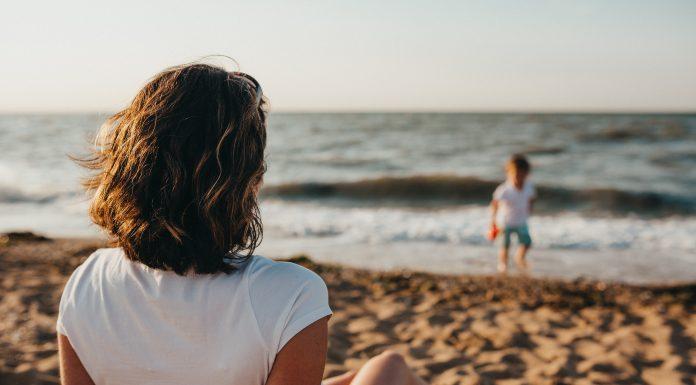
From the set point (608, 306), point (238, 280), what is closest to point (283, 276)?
point (238, 280)

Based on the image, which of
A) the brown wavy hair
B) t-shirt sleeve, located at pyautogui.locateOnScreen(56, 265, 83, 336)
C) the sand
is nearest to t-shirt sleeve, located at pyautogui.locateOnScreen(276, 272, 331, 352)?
the brown wavy hair

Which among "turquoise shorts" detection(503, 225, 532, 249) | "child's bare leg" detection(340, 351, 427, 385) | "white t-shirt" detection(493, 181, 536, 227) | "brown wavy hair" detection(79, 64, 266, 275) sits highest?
"brown wavy hair" detection(79, 64, 266, 275)

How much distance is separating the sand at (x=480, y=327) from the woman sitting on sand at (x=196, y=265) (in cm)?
247

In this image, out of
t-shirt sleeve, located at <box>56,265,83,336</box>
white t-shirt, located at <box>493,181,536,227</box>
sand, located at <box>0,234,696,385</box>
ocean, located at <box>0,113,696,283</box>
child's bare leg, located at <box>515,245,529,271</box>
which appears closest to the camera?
t-shirt sleeve, located at <box>56,265,83,336</box>

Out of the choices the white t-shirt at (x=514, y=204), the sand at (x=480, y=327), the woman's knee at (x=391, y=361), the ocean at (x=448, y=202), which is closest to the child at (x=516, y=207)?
the white t-shirt at (x=514, y=204)

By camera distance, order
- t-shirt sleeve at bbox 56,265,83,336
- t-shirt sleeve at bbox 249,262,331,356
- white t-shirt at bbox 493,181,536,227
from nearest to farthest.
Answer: t-shirt sleeve at bbox 249,262,331,356 < t-shirt sleeve at bbox 56,265,83,336 < white t-shirt at bbox 493,181,536,227

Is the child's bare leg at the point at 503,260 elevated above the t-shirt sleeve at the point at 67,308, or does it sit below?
below

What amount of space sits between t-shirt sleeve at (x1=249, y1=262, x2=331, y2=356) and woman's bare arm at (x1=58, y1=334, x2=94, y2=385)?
533 millimetres

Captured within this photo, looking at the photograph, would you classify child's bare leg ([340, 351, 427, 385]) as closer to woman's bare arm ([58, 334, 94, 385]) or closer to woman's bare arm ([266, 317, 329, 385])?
woman's bare arm ([266, 317, 329, 385])

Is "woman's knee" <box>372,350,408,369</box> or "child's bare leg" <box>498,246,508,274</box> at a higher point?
"woman's knee" <box>372,350,408,369</box>

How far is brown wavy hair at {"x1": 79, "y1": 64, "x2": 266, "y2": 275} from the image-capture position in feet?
4.04

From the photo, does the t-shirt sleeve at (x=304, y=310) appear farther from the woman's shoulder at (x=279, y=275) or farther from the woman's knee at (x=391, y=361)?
Answer: the woman's knee at (x=391, y=361)

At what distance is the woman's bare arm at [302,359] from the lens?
1.24 m

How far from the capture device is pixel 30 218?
10.6 metres
